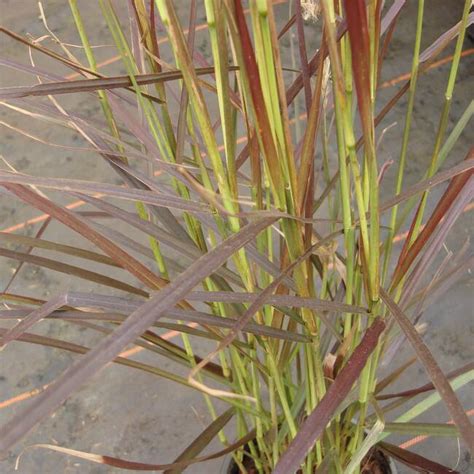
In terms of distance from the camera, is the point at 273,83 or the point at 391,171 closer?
the point at 273,83

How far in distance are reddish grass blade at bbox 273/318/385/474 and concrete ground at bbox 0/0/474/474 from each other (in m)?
0.52

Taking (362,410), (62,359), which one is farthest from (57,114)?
(62,359)

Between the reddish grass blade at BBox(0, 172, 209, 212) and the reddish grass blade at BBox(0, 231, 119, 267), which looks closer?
the reddish grass blade at BBox(0, 172, 209, 212)

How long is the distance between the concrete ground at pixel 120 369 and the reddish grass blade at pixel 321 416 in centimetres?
52

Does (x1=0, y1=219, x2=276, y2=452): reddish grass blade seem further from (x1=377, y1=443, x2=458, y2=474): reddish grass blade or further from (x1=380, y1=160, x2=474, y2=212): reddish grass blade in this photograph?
(x1=377, y1=443, x2=458, y2=474): reddish grass blade

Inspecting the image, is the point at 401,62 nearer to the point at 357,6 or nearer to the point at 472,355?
the point at 472,355

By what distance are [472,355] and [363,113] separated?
0.92m

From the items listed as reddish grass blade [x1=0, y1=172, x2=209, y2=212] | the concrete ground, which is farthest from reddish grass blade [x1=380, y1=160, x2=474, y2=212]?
the concrete ground

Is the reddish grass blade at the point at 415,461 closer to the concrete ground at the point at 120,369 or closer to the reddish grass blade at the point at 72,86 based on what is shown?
the concrete ground at the point at 120,369

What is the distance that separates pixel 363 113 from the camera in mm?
358

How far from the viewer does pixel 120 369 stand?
123 cm

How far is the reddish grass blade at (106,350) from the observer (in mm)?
288

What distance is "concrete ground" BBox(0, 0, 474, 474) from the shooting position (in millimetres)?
1127

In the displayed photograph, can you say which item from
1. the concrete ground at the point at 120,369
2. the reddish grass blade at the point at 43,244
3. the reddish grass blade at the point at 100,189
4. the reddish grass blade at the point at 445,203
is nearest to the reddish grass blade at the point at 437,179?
the reddish grass blade at the point at 445,203
